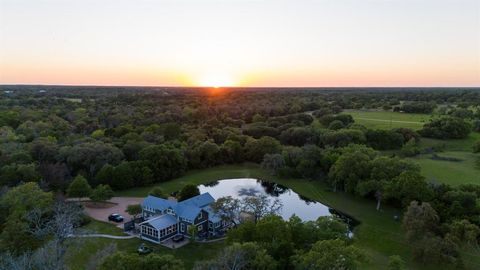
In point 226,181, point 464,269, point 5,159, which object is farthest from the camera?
point 226,181

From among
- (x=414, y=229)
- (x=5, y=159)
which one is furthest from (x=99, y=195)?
(x=414, y=229)

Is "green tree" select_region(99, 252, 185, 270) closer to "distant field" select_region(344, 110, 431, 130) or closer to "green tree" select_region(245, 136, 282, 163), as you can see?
"green tree" select_region(245, 136, 282, 163)

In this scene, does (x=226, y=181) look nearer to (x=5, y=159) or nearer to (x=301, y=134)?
(x=301, y=134)

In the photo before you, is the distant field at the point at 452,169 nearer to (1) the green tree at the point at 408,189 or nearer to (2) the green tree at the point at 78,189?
(1) the green tree at the point at 408,189

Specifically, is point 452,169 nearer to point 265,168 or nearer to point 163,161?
point 265,168

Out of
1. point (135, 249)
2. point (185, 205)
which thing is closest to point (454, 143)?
point (185, 205)
